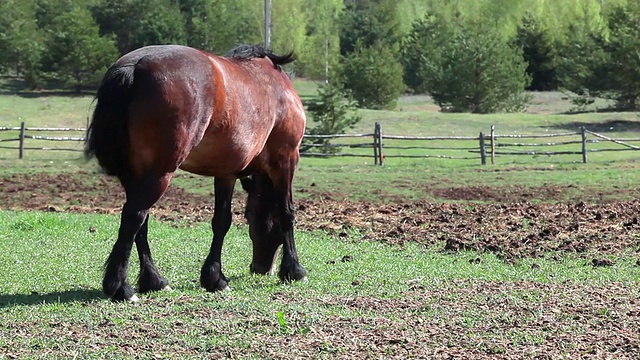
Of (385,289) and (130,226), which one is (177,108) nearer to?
(130,226)

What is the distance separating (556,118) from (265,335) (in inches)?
1745

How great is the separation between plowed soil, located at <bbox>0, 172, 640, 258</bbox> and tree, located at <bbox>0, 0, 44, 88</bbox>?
4032 centimetres

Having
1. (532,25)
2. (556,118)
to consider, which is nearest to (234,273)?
(556,118)

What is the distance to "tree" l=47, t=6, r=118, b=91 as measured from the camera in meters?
57.2

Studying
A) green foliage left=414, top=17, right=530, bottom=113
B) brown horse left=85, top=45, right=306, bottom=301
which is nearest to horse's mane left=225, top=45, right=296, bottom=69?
brown horse left=85, top=45, right=306, bottom=301

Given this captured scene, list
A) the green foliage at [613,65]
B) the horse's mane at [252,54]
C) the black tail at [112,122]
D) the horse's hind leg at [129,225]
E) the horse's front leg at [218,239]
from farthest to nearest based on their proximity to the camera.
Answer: the green foliage at [613,65], the horse's mane at [252,54], the horse's front leg at [218,239], the horse's hind leg at [129,225], the black tail at [112,122]

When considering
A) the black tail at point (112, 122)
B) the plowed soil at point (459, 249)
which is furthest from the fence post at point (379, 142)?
the black tail at point (112, 122)

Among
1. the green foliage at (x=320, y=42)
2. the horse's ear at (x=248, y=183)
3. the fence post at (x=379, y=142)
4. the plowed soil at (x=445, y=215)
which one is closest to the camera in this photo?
the horse's ear at (x=248, y=183)

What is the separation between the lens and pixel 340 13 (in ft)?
278

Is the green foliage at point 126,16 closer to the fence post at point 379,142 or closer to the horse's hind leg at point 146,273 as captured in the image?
the fence post at point 379,142

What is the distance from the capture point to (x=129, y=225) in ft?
24.0

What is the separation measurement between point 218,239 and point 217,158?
0.90 meters

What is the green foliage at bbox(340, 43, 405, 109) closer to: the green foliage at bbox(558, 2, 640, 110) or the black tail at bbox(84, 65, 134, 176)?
the green foliage at bbox(558, 2, 640, 110)

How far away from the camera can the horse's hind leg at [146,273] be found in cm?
787
